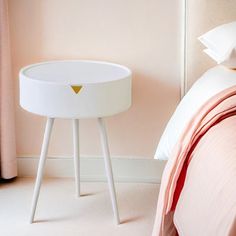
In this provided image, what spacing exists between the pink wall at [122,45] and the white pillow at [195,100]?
1.32 ft

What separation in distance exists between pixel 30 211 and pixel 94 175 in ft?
1.36

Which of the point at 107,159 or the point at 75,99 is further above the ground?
the point at 75,99

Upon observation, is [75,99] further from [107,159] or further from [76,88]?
[107,159]

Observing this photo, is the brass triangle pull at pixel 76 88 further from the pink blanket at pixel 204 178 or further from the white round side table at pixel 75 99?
the pink blanket at pixel 204 178

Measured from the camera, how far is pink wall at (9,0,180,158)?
83.6 inches

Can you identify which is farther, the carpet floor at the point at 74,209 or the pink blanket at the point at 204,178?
the carpet floor at the point at 74,209

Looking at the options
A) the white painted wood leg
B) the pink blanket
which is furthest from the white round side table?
the pink blanket

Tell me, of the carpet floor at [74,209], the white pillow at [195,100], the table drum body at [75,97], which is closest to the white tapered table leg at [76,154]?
the carpet floor at [74,209]

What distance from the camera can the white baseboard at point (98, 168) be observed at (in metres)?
2.28

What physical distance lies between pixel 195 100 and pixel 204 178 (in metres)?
0.50

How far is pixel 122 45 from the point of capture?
7.08ft

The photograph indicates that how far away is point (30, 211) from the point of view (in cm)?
198

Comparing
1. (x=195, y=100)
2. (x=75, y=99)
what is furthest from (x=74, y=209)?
(x=195, y=100)

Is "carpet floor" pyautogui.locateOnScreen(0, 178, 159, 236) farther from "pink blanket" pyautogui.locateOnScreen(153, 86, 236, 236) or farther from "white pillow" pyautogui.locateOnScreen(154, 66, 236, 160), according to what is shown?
"pink blanket" pyautogui.locateOnScreen(153, 86, 236, 236)
